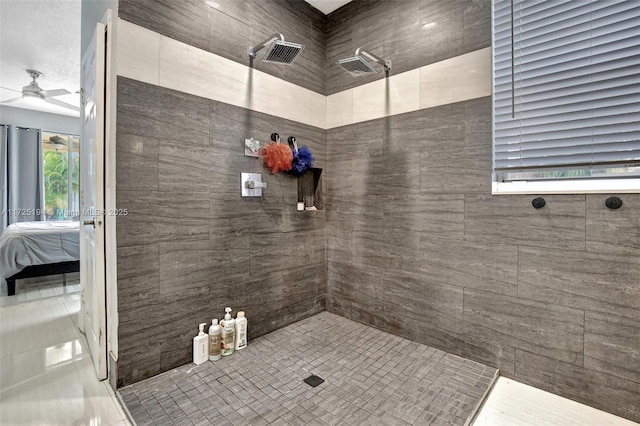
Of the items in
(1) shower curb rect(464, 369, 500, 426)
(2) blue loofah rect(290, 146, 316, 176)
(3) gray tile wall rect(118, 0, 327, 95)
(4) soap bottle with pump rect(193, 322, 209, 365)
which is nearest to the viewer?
(1) shower curb rect(464, 369, 500, 426)

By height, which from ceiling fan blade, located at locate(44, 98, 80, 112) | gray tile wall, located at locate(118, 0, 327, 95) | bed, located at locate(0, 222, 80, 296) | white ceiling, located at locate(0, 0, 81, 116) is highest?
white ceiling, located at locate(0, 0, 81, 116)

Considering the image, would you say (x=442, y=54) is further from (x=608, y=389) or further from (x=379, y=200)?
(x=608, y=389)

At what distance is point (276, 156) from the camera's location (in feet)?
7.09

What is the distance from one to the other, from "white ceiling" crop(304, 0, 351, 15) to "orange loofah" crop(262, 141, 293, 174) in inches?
51.0

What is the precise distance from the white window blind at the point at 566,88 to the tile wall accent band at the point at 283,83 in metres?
0.17

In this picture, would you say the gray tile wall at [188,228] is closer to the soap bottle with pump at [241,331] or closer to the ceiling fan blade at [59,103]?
the soap bottle with pump at [241,331]

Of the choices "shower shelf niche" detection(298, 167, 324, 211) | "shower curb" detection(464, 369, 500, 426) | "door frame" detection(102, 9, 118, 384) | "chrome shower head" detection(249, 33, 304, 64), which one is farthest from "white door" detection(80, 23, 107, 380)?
"shower curb" detection(464, 369, 500, 426)

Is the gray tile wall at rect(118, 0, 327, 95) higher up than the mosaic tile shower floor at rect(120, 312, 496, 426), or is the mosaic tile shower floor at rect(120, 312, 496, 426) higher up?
the gray tile wall at rect(118, 0, 327, 95)

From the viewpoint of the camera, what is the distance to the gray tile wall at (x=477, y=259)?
4.79 ft

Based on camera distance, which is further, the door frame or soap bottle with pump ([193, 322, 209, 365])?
soap bottle with pump ([193, 322, 209, 365])

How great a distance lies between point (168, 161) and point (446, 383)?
79.3 inches

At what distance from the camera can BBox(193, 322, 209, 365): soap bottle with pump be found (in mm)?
1820

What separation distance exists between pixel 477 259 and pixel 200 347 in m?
1.80

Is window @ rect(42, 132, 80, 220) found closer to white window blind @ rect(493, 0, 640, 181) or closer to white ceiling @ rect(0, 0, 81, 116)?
white ceiling @ rect(0, 0, 81, 116)
